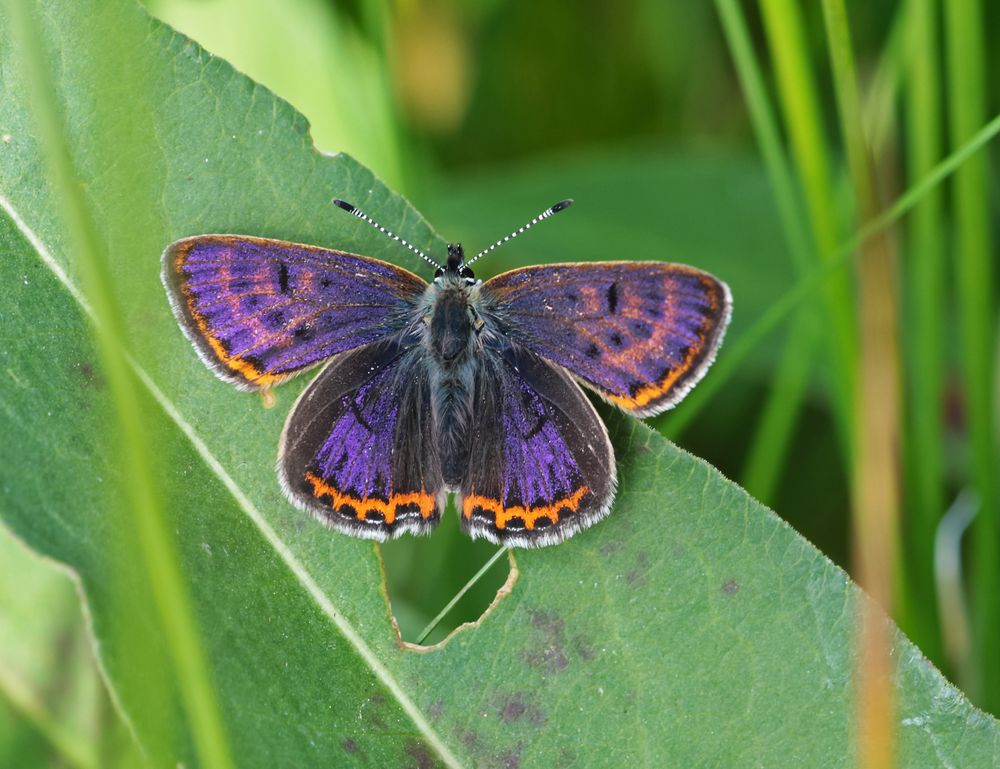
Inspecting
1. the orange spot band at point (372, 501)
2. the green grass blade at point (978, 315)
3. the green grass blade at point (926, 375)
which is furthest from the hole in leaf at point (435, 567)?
the green grass blade at point (978, 315)

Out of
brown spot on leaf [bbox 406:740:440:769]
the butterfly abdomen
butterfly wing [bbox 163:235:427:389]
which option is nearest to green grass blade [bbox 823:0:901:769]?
brown spot on leaf [bbox 406:740:440:769]

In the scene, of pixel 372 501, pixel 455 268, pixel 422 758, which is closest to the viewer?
pixel 422 758

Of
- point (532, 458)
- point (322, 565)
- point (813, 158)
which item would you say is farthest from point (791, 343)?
point (322, 565)

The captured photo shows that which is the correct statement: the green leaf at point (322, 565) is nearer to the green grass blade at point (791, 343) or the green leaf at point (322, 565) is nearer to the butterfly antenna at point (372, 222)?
the butterfly antenna at point (372, 222)

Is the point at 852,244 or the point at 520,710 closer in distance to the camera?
the point at 520,710

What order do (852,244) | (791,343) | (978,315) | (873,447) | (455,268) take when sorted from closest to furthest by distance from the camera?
(873,447) < (852,244) < (455,268) < (978,315) < (791,343)

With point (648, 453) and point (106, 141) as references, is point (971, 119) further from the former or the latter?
point (106, 141)

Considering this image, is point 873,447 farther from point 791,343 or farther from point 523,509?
point 791,343
